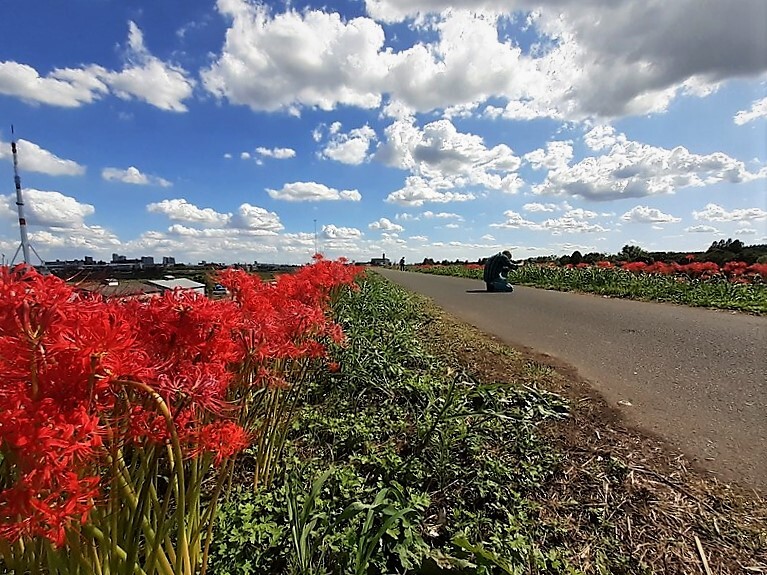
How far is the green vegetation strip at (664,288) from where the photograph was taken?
10.8 m

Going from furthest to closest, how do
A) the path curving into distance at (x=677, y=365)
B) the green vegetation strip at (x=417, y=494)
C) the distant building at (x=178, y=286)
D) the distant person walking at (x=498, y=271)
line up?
the distant person walking at (x=498, y=271)
the path curving into distance at (x=677, y=365)
the green vegetation strip at (x=417, y=494)
the distant building at (x=178, y=286)

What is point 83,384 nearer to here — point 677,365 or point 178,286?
point 178,286

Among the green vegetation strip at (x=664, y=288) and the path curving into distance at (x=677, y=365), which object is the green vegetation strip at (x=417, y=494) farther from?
the green vegetation strip at (x=664, y=288)

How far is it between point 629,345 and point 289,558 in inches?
238

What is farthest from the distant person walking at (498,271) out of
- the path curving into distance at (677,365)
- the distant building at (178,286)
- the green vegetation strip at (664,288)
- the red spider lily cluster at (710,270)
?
the distant building at (178,286)

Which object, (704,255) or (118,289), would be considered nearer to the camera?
(118,289)

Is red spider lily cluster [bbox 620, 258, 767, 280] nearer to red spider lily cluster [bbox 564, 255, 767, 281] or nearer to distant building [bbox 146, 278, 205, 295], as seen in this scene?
red spider lily cluster [bbox 564, 255, 767, 281]

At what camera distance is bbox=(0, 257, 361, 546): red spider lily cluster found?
2.98 feet

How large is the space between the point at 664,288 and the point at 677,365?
953cm

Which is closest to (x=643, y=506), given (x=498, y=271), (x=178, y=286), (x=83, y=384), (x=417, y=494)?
(x=417, y=494)

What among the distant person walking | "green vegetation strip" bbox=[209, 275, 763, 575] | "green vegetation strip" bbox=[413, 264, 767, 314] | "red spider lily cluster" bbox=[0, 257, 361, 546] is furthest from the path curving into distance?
the distant person walking

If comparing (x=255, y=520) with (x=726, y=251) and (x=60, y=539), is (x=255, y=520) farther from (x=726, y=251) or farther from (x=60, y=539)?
A: (x=726, y=251)

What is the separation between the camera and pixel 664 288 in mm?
13352

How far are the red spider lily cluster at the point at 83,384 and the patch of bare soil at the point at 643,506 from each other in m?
1.90
